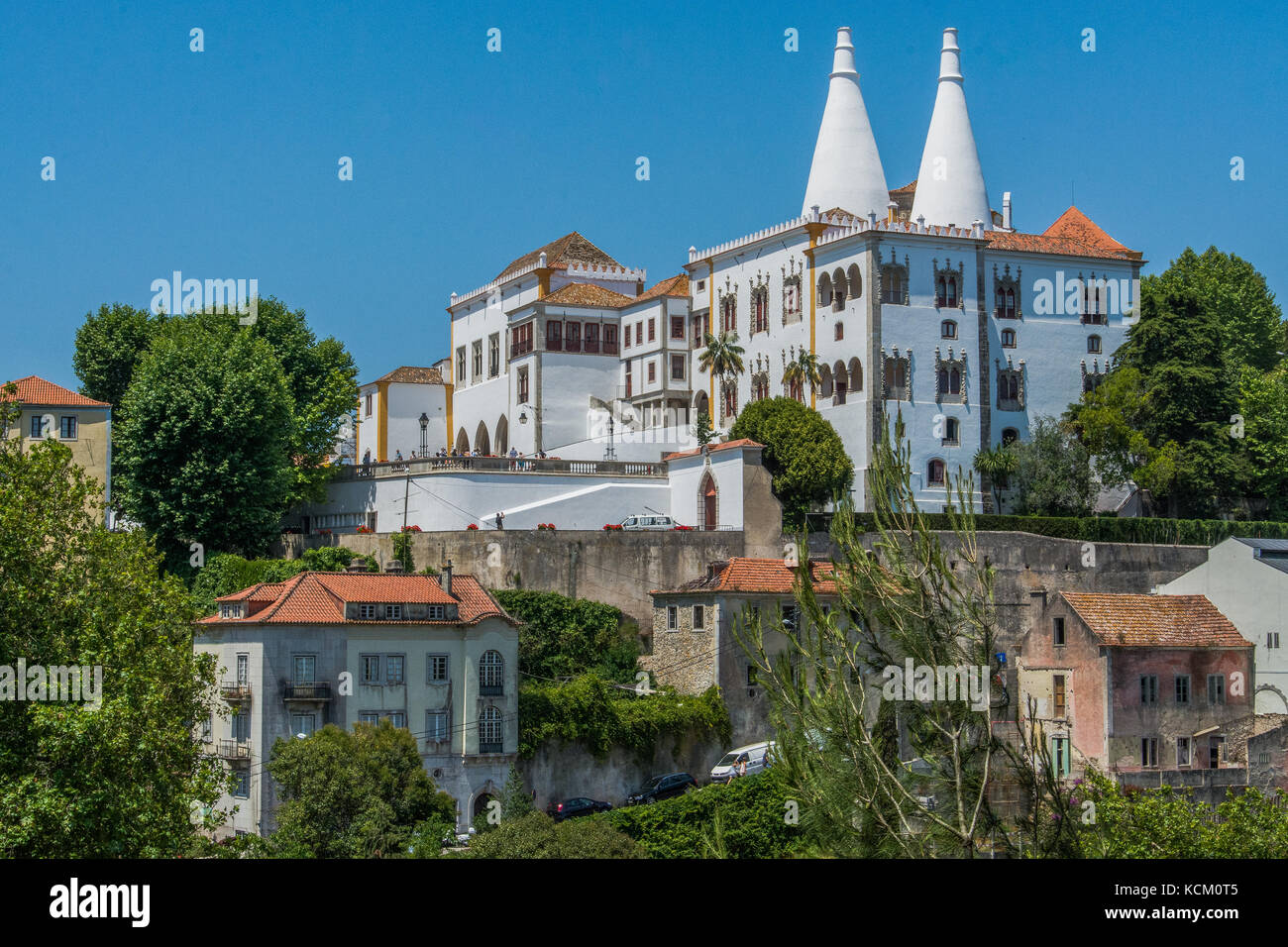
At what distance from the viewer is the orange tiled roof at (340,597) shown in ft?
145

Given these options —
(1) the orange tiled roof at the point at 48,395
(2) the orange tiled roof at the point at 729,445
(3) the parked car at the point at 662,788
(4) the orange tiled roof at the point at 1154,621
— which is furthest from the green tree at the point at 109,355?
(4) the orange tiled roof at the point at 1154,621

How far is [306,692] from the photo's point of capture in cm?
A: 4322

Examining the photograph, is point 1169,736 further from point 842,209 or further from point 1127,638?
point 842,209

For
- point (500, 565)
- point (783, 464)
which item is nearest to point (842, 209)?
point (783, 464)

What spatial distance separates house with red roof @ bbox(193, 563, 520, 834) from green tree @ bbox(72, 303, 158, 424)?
26668mm

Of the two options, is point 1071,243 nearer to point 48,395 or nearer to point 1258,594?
point 1258,594

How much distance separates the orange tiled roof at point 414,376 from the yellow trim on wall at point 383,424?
569 mm

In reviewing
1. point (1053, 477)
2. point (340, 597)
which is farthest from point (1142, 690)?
point (340, 597)

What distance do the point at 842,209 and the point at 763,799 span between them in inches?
1399

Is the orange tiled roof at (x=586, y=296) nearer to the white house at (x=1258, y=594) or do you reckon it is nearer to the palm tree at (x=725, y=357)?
the palm tree at (x=725, y=357)

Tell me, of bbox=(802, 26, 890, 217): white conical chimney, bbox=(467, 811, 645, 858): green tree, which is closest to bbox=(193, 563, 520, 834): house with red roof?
bbox=(467, 811, 645, 858): green tree

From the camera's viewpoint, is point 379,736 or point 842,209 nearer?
point 379,736

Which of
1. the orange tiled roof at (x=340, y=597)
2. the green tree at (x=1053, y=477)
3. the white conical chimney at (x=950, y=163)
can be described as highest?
the white conical chimney at (x=950, y=163)

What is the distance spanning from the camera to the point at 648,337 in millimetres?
74625
